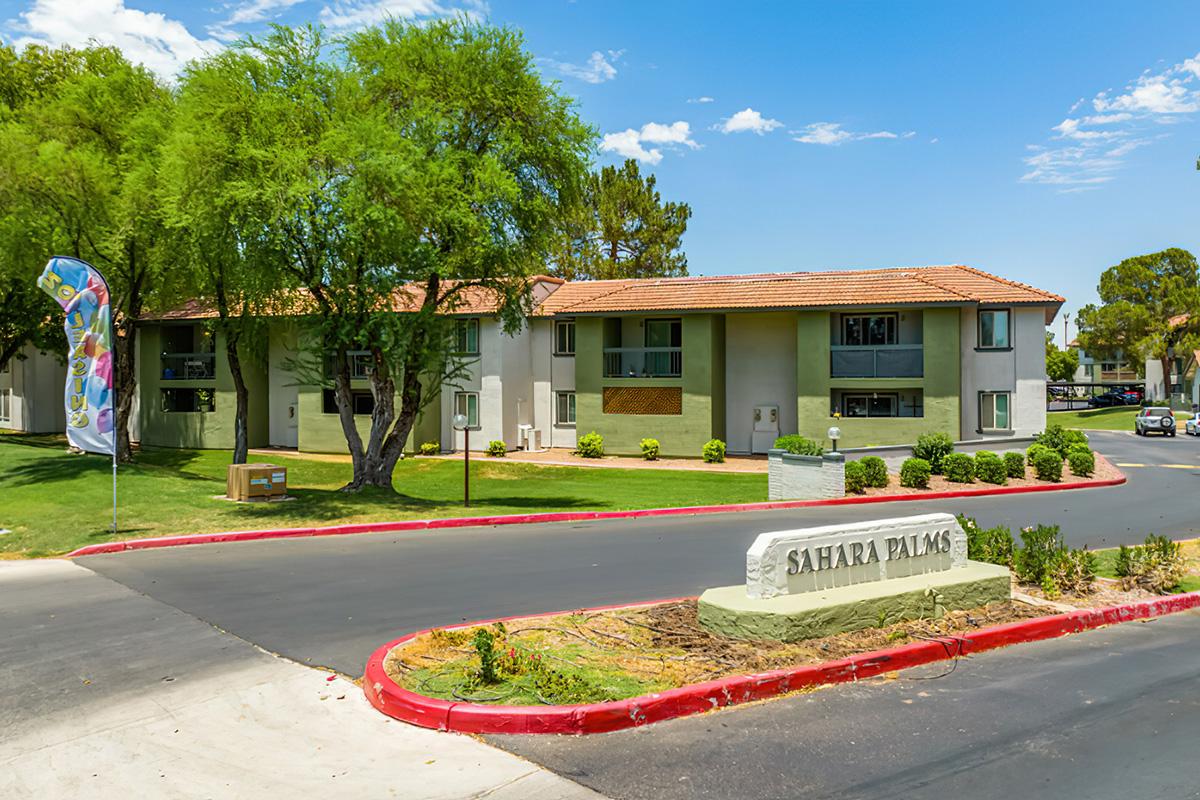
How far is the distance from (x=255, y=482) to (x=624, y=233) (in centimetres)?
3912

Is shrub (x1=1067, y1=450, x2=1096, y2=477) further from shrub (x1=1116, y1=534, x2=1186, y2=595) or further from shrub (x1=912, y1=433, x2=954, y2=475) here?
shrub (x1=1116, y1=534, x2=1186, y2=595)

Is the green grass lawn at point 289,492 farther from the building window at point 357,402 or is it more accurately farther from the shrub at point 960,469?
the shrub at point 960,469

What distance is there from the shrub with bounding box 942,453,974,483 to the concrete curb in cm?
83

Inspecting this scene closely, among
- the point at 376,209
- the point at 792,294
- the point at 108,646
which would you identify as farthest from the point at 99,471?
the point at 792,294

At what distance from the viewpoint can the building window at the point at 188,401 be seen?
140ft

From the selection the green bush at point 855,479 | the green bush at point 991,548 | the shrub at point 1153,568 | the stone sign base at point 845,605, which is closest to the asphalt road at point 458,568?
the stone sign base at point 845,605

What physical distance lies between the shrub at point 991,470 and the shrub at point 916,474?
1978 millimetres

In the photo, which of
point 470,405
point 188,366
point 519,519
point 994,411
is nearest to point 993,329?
point 994,411

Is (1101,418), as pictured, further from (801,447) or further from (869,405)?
(801,447)

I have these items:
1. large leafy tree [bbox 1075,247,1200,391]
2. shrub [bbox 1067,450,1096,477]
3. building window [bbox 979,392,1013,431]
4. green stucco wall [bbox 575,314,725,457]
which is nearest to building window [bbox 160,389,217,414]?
A: green stucco wall [bbox 575,314,725,457]

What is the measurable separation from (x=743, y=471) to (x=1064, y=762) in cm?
2540

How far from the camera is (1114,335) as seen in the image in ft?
253

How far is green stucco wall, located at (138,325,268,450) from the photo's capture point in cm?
4116

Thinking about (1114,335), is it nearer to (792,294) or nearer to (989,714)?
(792,294)
